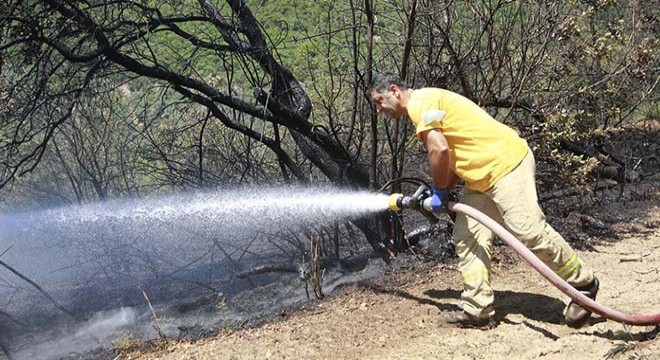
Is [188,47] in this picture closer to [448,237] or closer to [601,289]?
[448,237]

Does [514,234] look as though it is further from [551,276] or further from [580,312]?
[580,312]

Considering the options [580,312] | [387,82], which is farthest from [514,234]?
[387,82]

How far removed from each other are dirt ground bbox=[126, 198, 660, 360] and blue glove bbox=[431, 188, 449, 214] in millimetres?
800

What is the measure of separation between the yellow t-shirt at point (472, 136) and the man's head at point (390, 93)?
86 mm

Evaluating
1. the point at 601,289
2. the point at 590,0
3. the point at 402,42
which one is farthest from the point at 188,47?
the point at 601,289

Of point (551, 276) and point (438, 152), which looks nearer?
point (551, 276)

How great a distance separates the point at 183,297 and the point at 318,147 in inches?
102

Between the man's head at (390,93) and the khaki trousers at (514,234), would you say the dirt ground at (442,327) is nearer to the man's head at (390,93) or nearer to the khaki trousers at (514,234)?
the khaki trousers at (514,234)

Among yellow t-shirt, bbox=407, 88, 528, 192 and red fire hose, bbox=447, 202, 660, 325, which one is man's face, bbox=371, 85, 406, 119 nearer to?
yellow t-shirt, bbox=407, 88, 528, 192

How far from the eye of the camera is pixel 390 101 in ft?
12.6

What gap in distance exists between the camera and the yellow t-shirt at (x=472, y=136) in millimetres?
3688

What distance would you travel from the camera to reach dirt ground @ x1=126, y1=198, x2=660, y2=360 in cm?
353

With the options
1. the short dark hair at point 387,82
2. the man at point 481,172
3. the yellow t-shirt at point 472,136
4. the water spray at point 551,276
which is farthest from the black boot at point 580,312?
the short dark hair at point 387,82

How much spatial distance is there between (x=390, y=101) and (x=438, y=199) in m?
0.70
